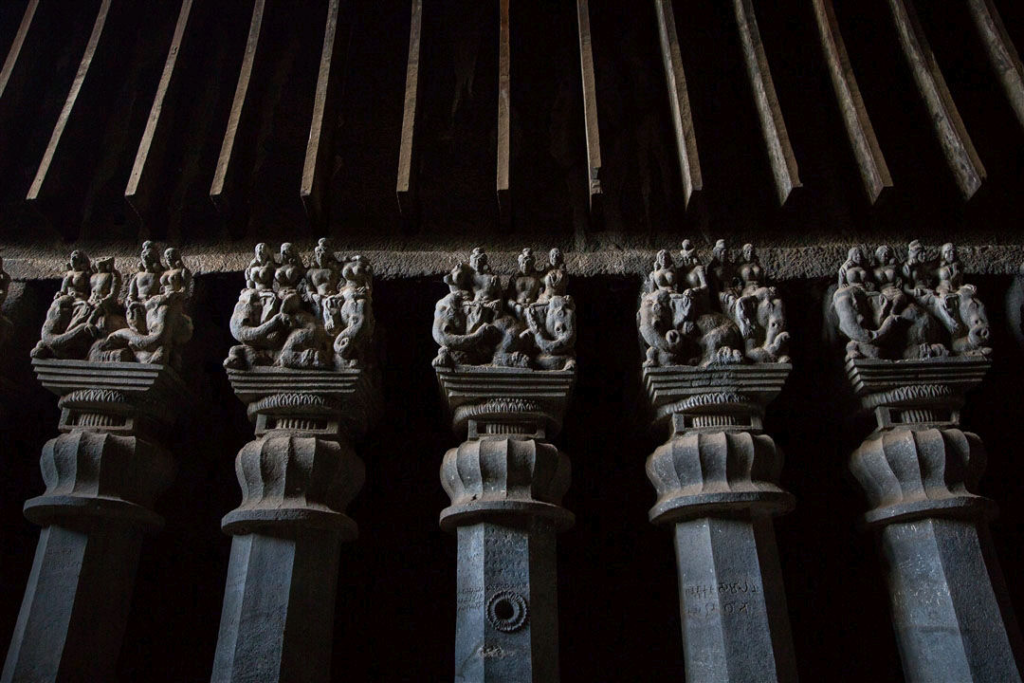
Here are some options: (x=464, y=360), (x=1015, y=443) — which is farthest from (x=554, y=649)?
(x=1015, y=443)

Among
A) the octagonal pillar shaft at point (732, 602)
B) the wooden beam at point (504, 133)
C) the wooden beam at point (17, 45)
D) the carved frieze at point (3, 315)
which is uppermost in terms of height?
the wooden beam at point (17, 45)

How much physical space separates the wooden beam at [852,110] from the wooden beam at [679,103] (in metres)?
0.72

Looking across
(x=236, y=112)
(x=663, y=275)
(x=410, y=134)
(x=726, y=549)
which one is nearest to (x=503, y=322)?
(x=663, y=275)

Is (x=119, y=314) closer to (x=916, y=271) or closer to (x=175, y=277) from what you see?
(x=175, y=277)

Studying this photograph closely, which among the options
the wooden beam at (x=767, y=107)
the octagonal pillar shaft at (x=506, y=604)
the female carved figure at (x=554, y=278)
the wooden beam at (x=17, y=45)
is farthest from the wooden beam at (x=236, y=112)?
the wooden beam at (x=767, y=107)

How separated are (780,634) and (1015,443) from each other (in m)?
2.00

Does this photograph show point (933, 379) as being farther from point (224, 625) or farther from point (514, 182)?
point (224, 625)

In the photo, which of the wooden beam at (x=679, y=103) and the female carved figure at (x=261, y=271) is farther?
the wooden beam at (x=679, y=103)

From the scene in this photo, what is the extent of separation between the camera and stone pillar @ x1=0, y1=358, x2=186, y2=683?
2.85m

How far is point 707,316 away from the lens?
10.7ft

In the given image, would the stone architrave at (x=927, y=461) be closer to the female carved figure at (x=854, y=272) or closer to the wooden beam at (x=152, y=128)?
the female carved figure at (x=854, y=272)

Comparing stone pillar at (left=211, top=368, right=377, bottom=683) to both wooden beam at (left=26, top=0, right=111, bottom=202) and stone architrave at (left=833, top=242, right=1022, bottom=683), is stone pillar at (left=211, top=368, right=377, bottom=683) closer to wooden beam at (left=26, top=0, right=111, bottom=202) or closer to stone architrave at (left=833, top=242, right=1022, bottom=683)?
wooden beam at (left=26, top=0, right=111, bottom=202)

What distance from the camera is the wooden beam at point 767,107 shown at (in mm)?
3488

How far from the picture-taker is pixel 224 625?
284cm
